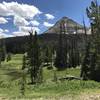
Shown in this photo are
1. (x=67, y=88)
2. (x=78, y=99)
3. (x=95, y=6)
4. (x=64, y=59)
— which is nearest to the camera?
(x=78, y=99)

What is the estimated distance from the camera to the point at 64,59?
135 meters

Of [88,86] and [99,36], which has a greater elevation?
[99,36]

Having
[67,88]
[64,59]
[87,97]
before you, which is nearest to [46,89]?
[67,88]

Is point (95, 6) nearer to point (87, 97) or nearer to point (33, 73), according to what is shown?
point (33, 73)

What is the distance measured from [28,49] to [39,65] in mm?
5414

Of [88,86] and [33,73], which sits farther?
[33,73]

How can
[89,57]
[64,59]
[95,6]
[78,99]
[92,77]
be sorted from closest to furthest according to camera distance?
[78,99] < [95,6] < [92,77] < [89,57] < [64,59]

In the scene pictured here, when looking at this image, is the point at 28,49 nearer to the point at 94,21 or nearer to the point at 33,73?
the point at 33,73

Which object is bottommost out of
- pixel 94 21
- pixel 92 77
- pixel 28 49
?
pixel 92 77

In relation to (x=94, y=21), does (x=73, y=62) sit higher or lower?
lower

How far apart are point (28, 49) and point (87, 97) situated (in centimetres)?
5563

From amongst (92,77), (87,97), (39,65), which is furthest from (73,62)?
(87,97)

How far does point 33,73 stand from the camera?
86.4 metres

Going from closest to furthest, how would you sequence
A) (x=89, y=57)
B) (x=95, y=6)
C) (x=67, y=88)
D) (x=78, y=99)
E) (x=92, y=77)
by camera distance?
(x=78, y=99)
(x=67, y=88)
(x=95, y=6)
(x=92, y=77)
(x=89, y=57)
